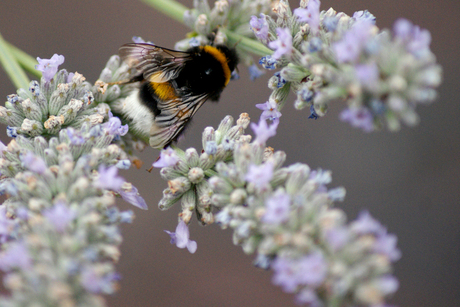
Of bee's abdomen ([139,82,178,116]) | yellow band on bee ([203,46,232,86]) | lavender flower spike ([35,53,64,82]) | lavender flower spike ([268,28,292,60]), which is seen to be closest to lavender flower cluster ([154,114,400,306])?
Result: lavender flower spike ([268,28,292,60])

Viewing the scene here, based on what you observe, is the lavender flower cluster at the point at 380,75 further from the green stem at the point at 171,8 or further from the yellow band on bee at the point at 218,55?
the green stem at the point at 171,8

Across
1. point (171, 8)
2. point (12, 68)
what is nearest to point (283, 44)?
point (171, 8)

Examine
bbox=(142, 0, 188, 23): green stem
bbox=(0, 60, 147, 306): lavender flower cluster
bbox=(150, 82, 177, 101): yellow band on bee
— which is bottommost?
bbox=(0, 60, 147, 306): lavender flower cluster

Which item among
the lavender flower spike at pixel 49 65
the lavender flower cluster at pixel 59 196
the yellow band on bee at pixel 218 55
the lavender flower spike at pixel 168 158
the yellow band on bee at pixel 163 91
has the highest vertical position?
the yellow band on bee at pixel 218 55

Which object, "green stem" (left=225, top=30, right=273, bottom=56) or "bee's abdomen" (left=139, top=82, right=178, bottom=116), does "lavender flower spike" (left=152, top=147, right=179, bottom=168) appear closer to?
"bee's abdomen" (left=139, top=82, right=178, bottom=116)

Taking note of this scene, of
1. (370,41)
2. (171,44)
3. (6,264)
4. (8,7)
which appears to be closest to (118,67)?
(6,264)

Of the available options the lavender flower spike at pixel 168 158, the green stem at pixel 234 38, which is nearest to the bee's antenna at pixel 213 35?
the green stem at pixel 234 38
